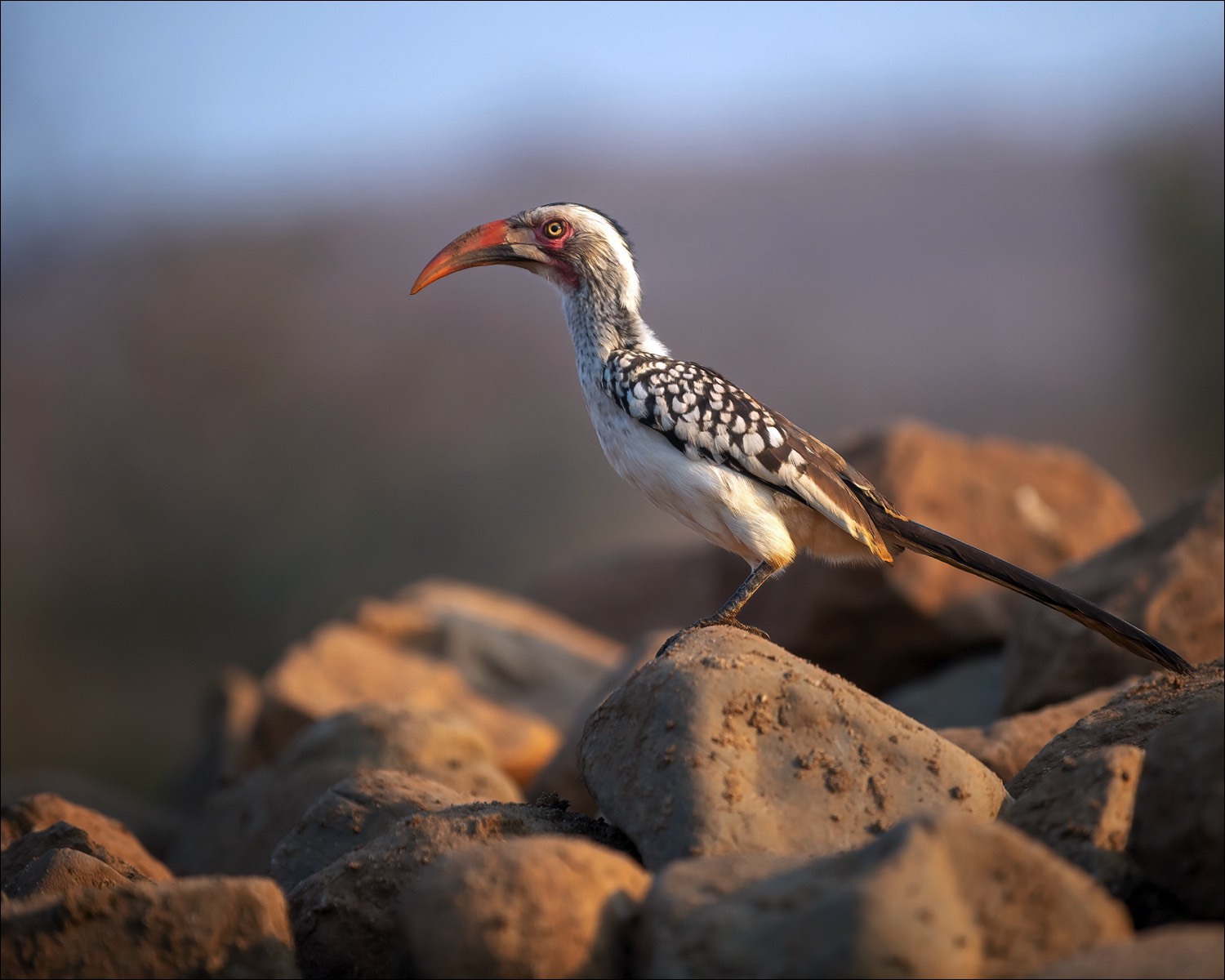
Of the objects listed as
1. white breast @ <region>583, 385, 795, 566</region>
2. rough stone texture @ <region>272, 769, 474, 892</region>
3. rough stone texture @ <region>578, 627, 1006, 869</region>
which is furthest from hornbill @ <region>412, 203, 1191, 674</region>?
rough stone texture @ <region>272, 769, 474, 892</region>

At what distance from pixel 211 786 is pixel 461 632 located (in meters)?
2.30

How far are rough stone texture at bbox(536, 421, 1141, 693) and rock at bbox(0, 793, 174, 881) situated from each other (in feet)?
15.7

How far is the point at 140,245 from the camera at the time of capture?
3375 cm

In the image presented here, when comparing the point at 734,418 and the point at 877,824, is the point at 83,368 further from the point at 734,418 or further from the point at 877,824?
the point at 877,824

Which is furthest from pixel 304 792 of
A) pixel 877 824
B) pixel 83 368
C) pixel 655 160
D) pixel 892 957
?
pixel 655 160

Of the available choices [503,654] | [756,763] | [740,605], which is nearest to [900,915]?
[756,763]

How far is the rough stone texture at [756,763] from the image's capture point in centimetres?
374

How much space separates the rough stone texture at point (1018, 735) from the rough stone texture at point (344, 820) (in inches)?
93.1

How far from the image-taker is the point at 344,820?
4.93 m

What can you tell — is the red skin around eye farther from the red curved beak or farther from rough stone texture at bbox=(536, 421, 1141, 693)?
rough stone texture at bbox=(536, 421, 1141, 693)

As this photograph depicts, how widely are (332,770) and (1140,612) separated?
4339mm

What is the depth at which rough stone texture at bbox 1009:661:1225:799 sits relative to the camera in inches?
182

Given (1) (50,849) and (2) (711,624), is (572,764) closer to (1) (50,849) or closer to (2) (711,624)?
(2) (711,624)

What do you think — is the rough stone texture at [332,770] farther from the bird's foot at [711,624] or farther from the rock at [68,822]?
the bird's foot at [711,624]
